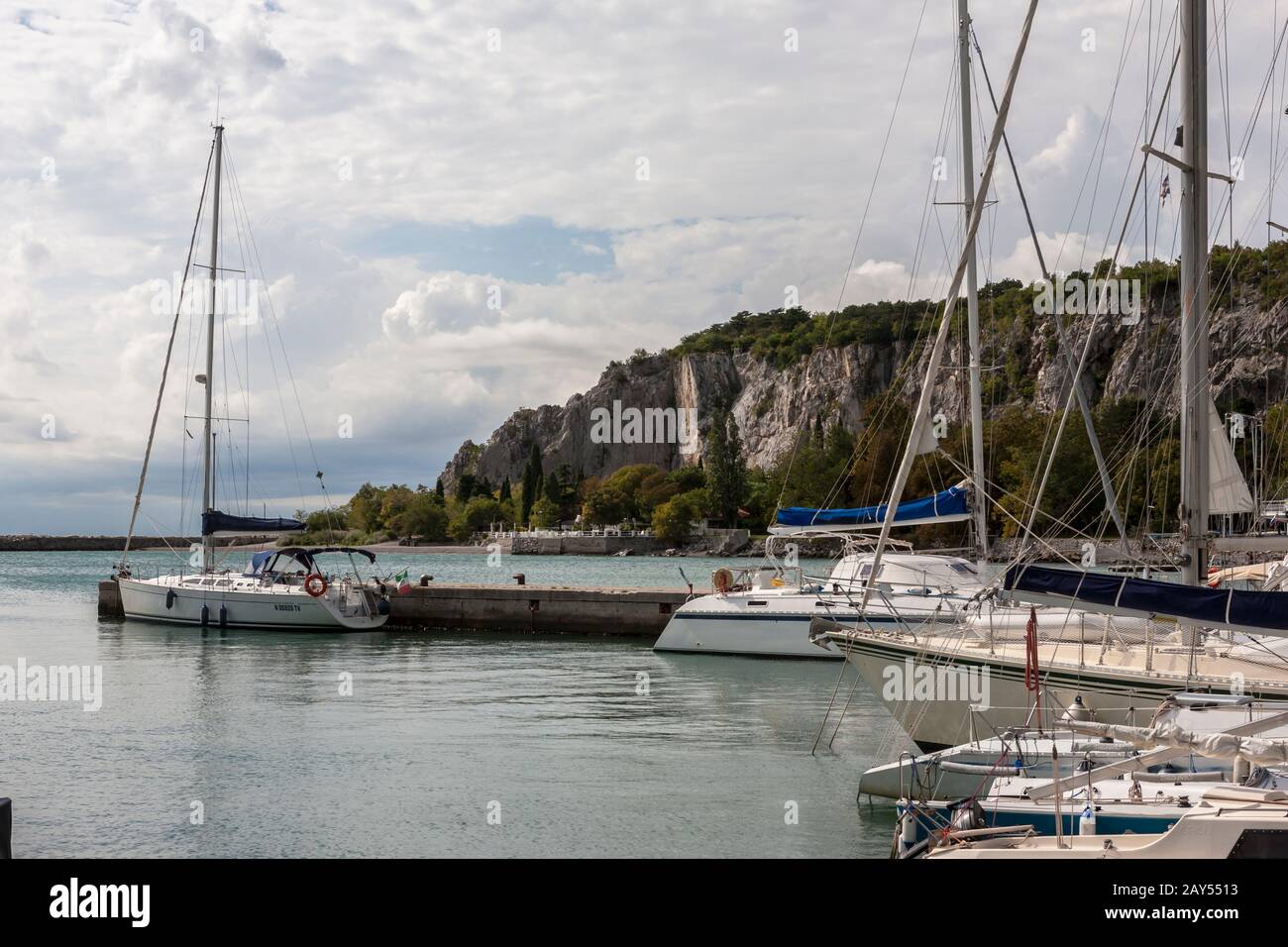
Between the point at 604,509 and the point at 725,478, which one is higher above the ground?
the point at 725,478

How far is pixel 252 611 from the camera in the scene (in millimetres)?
43656

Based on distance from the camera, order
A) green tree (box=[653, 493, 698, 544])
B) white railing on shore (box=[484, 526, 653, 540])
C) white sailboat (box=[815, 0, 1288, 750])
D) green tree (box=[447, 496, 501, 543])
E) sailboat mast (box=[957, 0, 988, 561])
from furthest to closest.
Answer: green tree (box=[447, 496, 501, 543]) → white railing on shore (box=[484, 526, 653, 540]) → green tree (box=[653, 493, 698, 544]) → sailboat mast (box=[957, 0, 988, 561]) → white sailboat (box=[815, 0, 1288, 750])

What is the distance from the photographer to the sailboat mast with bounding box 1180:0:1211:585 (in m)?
17.2

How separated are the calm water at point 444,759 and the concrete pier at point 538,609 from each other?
17.0ft

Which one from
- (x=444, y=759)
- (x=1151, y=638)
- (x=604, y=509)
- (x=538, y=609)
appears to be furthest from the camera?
(x=604, y=509)

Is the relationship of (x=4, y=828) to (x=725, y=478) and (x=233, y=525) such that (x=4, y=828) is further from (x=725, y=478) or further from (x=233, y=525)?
(x=725, y=478)

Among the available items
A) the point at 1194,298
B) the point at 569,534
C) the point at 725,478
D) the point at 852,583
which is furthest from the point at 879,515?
the point at 725,478

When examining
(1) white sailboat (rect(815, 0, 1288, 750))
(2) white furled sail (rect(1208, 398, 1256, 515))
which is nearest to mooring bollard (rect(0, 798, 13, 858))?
(1) white sailboat (rect(815, 0, 1288, 750))

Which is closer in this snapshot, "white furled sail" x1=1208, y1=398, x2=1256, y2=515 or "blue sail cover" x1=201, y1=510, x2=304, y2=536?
"white furled sail" x1=1208, y1=398, x2=1256, y2=515

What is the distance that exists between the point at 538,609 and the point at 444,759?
2214 centimetres

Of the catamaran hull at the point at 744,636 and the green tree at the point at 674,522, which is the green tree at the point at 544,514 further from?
the catamaran hull at the point at 744,636

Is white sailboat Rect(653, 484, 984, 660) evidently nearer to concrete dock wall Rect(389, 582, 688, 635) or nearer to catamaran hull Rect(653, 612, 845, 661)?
catamaran hull Rect(653, 612, 845, 661)

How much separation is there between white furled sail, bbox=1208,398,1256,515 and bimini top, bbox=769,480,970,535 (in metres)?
11.0
